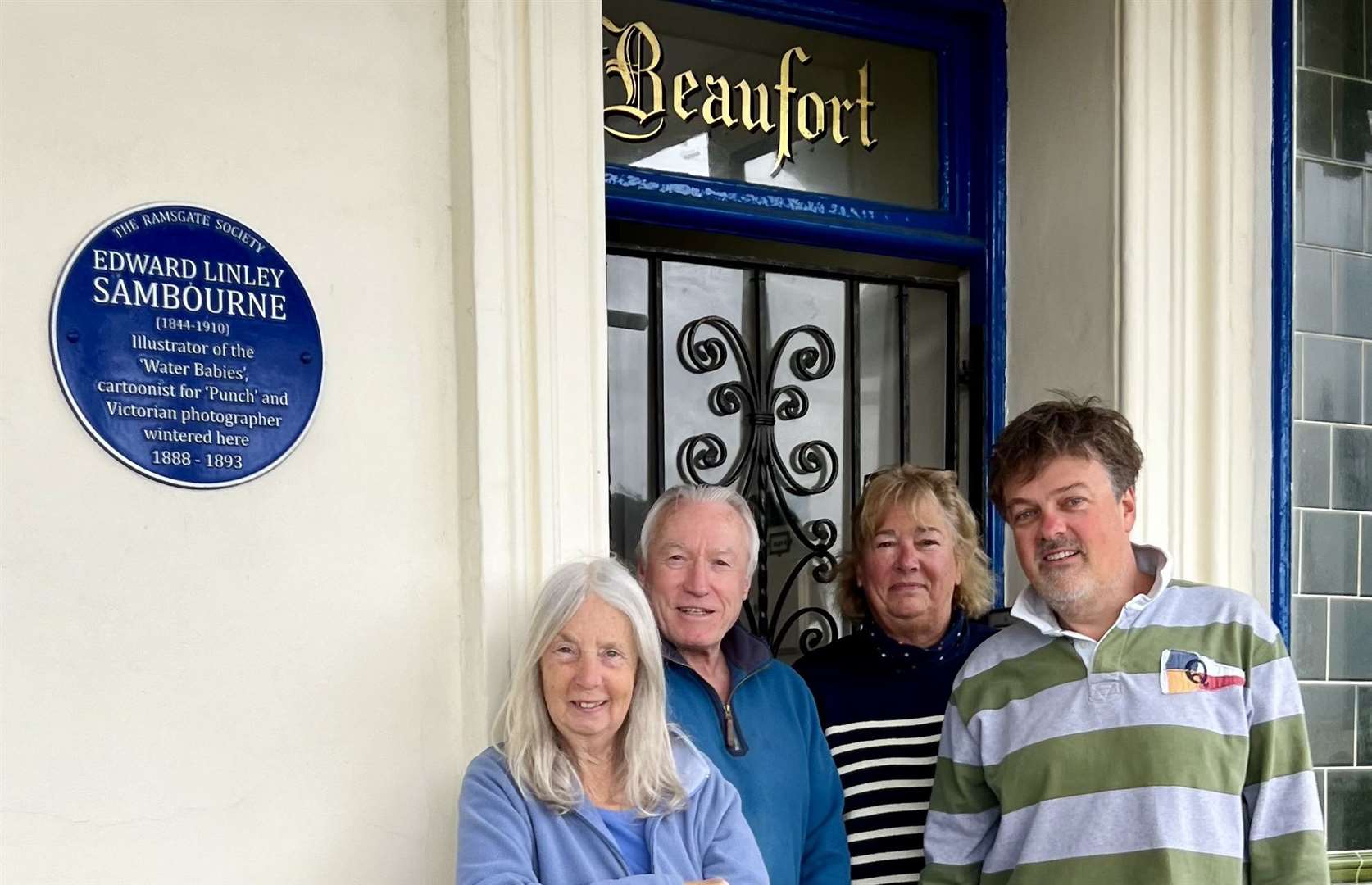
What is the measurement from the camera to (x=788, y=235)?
352cm

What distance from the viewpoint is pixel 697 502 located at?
9.20 ft

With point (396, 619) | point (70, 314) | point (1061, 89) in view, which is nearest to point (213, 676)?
point (396, 619)

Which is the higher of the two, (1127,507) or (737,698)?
(1127,507)

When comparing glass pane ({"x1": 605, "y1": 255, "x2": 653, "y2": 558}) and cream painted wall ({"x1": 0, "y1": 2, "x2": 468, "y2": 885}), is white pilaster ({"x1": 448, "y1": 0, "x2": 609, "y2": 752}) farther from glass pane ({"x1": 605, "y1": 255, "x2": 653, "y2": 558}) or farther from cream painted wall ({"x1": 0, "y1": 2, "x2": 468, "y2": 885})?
glass pane ({"x1": 605, "y1": 255, "x2": 653, "y2": 558})

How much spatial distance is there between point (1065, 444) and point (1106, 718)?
1.61 ft

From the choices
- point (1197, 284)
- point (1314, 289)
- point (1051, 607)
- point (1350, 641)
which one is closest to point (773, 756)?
point (1051, 607)

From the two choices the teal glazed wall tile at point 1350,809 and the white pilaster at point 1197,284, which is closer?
the white pilaster at point 1197,284

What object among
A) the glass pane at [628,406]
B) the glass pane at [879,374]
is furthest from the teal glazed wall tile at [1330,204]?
the glass pane at [628,406]

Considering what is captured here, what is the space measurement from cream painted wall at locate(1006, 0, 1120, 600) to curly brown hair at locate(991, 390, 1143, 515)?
0.82 metres

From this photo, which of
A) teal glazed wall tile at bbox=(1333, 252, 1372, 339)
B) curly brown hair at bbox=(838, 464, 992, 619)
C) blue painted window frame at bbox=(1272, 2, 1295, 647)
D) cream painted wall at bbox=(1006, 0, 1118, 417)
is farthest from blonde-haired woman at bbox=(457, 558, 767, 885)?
teal glazed wall tile at bbox=(1333, 252, 1372, 339)

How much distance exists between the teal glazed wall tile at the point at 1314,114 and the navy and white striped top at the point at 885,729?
162 cm

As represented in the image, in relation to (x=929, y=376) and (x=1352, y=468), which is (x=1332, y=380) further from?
(x=929, y=376)

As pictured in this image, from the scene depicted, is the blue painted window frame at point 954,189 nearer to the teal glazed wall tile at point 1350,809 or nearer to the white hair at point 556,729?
the teal glazed wall tile at point 1350,809

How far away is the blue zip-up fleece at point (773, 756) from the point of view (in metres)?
2.71
